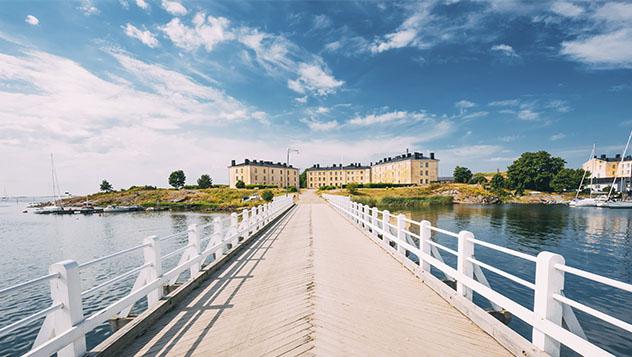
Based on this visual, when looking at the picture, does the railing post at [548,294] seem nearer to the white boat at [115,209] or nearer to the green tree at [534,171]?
the white boat at [115,209]

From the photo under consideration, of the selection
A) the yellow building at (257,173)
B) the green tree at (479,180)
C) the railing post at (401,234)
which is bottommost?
the railing post at (401,234)

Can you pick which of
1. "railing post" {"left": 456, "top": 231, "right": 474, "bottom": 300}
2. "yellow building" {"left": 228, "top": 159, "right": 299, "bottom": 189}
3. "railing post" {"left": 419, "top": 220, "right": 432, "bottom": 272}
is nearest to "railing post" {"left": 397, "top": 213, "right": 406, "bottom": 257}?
"railing post" {"left": 419, "top": 220, "right": 432, "bottom": 272}

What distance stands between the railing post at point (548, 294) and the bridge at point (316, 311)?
0.01 metres

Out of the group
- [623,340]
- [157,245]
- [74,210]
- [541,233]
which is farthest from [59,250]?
[74,210]

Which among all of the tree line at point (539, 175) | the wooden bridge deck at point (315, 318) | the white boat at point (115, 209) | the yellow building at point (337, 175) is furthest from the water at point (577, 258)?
the yellow building at point (337, 175)

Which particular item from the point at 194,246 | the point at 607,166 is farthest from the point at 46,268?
the point at 607,166

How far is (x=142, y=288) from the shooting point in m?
5.25

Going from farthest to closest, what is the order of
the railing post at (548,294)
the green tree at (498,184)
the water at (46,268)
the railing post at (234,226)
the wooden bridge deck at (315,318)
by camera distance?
the green tree at (498,184) → the railing post at (234,226) → the water at (46,268) → the wooden bridge deck at (315,318) → the railing post at (548,294)

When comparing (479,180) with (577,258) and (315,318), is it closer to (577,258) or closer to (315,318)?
(577,258)

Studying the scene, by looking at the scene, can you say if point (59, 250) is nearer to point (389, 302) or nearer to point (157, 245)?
point (157, 245)

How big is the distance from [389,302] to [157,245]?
4699mm

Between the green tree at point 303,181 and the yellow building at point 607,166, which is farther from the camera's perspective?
the green tree at point 303,181

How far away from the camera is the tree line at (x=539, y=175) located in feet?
274

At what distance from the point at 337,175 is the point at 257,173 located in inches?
1464
